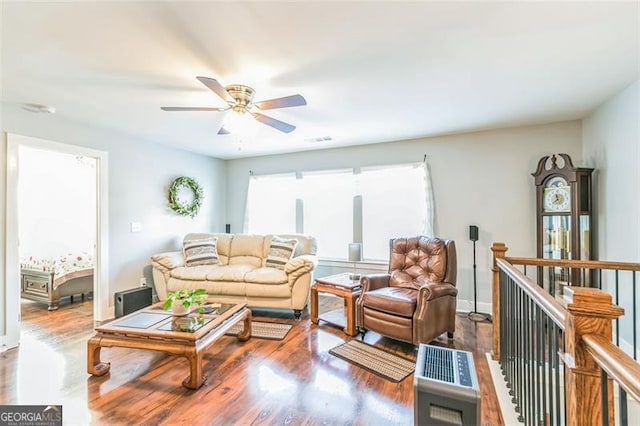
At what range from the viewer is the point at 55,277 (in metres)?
4.21

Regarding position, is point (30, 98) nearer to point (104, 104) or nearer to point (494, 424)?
point (104, 104)

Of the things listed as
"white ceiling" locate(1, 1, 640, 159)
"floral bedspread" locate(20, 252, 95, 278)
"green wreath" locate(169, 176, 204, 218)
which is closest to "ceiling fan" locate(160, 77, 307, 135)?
"white ceiling" locate(1, 1, 640, 159)

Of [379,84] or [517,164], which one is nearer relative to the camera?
[379,84]

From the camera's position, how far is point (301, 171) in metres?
5.26

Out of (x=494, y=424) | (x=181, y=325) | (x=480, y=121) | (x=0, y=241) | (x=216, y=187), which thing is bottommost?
(x=494, y=424)

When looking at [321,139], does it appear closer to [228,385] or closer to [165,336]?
[165,336]

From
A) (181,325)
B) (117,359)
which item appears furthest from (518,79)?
(117,359)

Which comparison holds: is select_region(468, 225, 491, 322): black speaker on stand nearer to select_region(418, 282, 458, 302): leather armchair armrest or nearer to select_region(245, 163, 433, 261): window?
select_region(245, 163, 433, 261): window

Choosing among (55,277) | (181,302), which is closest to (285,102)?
(181,302)

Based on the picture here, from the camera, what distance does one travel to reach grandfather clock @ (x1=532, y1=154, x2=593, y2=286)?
3.15 metres

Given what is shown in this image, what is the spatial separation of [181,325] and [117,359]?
32.9 inches

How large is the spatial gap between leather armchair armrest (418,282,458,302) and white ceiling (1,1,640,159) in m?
1.78

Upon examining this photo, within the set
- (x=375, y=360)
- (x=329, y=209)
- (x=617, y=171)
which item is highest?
(x=617, y=171)

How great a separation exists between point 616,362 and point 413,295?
2.31 metres
